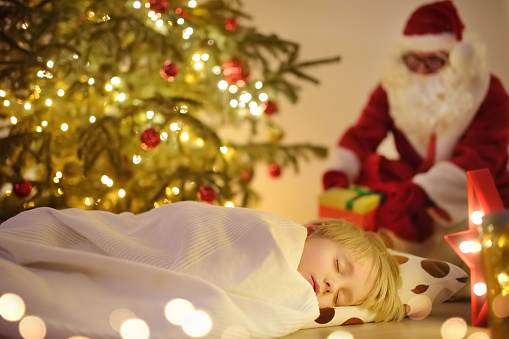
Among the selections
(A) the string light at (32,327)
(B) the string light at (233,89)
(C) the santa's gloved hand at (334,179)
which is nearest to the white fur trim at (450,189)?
(C) the santa's gloved hand at (334,179)

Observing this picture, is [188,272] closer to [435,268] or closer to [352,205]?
[435,268]

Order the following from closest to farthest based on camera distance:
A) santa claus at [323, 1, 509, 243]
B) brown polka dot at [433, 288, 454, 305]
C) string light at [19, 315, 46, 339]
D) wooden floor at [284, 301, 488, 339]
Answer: string light at [19, 315, 46, 339]
wooden floor at [284, 301, 488, 339]
brown polka dot at [433, 288, 454, 305]
santa claus at [323, 1, 509, 243]

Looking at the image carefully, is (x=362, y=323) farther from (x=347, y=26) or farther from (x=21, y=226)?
(x=347, y=26)

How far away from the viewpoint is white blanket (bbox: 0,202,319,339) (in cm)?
96

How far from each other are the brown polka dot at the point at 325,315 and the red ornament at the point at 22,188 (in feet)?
3.07

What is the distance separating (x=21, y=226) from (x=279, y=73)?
3.78ft

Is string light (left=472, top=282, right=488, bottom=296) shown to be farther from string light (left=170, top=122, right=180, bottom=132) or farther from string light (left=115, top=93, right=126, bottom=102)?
string light (left=115, top=93, right=126, bottom=102)

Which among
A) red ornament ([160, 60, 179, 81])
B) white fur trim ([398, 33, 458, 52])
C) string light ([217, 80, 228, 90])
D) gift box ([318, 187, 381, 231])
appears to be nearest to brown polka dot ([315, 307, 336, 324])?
gift box ([318, 187, 381, 231])

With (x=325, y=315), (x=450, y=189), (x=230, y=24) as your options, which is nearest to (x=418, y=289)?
(x=325, y=315)

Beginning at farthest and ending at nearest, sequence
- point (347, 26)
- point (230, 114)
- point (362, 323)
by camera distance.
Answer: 1. point (347, 26)
2. point (230, 114)
3. point (362, 323)

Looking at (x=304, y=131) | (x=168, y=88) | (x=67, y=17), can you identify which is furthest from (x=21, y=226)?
(x=304, y=131)

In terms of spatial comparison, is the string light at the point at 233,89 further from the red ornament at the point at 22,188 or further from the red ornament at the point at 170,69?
the red ornament at the point at 22,188

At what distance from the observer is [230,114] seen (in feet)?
7.18

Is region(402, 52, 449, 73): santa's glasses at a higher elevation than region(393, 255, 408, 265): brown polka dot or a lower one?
higher
